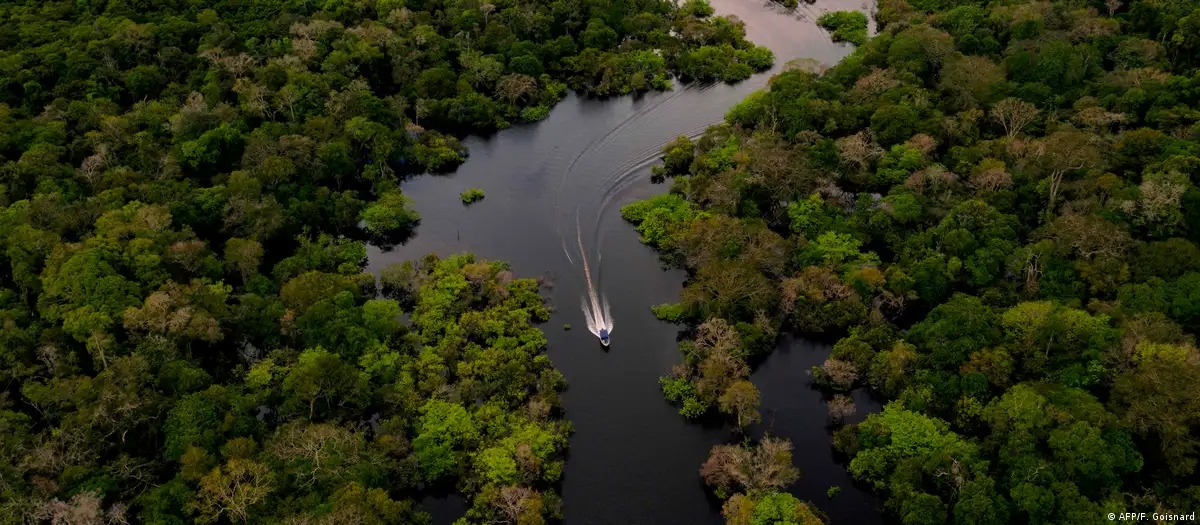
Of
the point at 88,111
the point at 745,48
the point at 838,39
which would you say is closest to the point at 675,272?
the point at 745,48

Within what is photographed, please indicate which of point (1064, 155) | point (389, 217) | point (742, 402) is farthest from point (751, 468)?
point (1064, 155)

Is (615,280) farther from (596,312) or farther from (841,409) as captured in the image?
(841,409)

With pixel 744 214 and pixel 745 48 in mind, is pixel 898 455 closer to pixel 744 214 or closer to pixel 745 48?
pixel 744 214

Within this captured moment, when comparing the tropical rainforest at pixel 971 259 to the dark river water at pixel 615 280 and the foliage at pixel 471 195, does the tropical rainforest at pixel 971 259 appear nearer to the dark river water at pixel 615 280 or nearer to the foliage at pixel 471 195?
the dark river water at pixel 615 280

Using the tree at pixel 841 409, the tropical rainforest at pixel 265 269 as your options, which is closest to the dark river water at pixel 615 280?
the tree at pixel 841 409

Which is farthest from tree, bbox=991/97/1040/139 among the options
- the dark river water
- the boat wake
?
the boat wake

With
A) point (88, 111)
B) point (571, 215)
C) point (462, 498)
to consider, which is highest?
point (88, 111)
